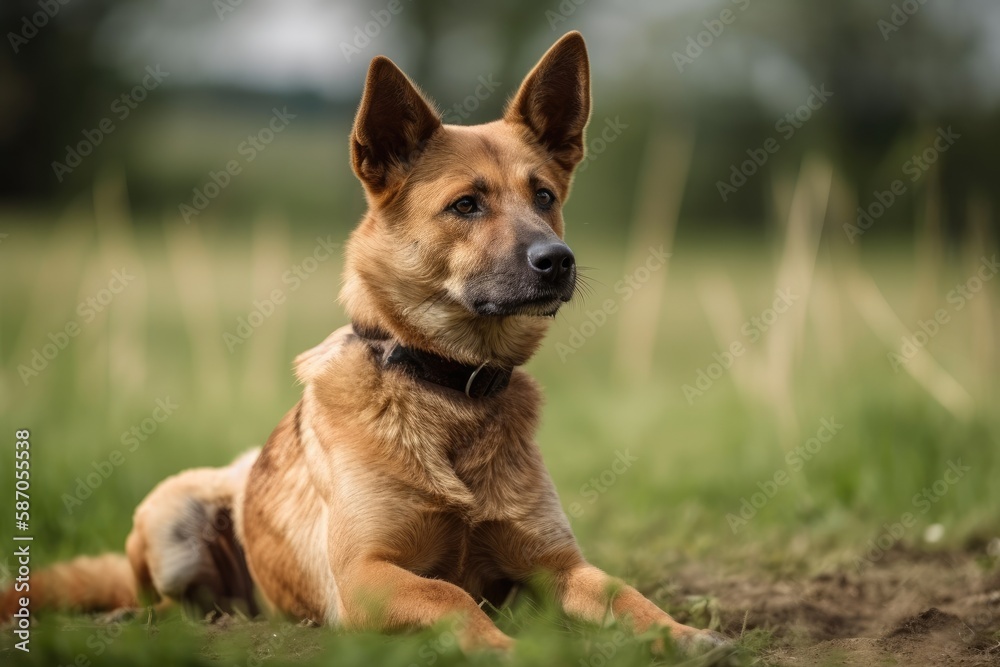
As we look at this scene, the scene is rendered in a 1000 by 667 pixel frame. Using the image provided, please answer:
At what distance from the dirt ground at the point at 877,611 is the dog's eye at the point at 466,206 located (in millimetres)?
2023

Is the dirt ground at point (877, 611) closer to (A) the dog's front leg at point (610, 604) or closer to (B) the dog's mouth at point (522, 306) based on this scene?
(A) the dog's front leg at point (610, 604)

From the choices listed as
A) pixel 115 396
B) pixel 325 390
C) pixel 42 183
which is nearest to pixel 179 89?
pixel 42 183

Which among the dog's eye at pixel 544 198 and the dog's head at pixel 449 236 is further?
the dog's eye at pixel 544 198

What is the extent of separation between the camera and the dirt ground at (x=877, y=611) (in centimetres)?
360

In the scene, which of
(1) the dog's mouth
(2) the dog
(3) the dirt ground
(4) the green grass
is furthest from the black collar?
(3) the dirt ground

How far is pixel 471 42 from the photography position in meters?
25.0

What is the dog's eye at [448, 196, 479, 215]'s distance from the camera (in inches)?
161

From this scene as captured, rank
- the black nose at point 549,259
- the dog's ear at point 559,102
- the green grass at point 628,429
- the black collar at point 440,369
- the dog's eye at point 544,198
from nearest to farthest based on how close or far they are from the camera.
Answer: the black nose at point 549,259 → the black collar at point 440,369 → the dog's eye at point 544,198 → the dog's ear at point 559,102 → the green grass at point 628,429

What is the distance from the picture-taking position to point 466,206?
4.10 meters

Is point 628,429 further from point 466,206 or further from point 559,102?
point 466,206

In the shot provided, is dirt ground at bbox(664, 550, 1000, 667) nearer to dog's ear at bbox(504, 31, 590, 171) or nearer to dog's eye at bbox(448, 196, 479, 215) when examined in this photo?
dog's eye at bbox(448, 196, 479, 215)

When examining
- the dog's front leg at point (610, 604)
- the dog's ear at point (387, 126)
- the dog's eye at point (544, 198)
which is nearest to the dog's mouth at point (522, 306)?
the dog's eye at point (544, 198)

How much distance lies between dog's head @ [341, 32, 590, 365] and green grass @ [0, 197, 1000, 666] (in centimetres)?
118

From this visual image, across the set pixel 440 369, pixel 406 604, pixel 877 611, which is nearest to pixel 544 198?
pixel 440 369
